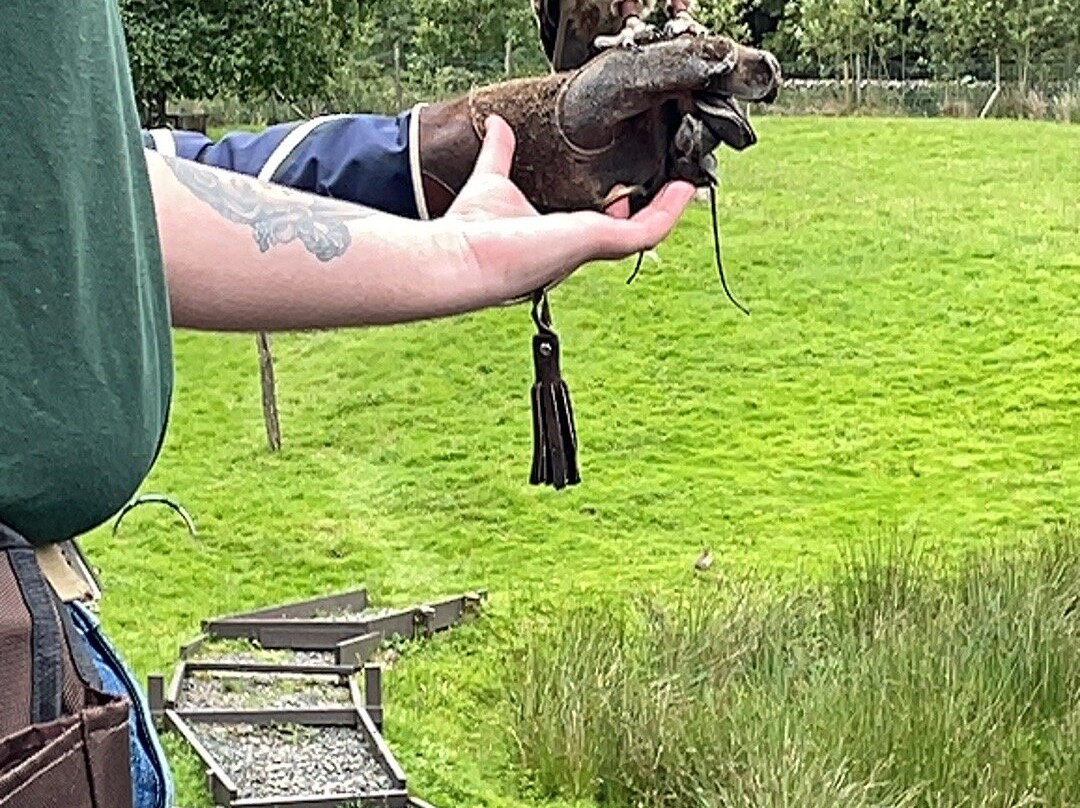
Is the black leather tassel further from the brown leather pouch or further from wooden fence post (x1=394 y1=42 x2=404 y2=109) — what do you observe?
wooden fence post (x1=394 y1=42 x2=404 y2=109)

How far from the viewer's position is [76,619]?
38.7 inches

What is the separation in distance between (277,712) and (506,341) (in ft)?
16.1

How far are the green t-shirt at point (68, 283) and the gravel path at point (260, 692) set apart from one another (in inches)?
158

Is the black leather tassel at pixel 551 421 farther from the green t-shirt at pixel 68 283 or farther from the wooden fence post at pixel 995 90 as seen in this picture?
the wooden fence post at pixel 995 90

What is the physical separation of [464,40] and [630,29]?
12.8 metres

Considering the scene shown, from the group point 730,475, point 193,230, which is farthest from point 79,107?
point 730,475

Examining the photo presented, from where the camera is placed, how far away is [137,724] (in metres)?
1.05

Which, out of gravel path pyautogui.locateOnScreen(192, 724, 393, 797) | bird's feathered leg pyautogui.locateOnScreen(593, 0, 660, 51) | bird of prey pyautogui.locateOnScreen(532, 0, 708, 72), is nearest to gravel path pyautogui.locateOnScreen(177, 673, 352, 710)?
gravel path pyautogui.locateOnScreen(192, 724, 393, 797)

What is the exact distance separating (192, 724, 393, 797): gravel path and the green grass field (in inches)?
5.0

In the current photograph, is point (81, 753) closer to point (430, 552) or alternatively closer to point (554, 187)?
point (554, 187)

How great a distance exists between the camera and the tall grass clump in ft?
12.4

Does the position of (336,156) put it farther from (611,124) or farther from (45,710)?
(45,710)

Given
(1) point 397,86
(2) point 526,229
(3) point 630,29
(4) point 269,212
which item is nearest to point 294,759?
(3) point 630,29

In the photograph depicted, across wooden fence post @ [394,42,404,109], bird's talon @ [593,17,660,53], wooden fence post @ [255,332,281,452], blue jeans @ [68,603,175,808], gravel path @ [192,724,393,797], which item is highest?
wooden fence post @ [394,42,404,109]
